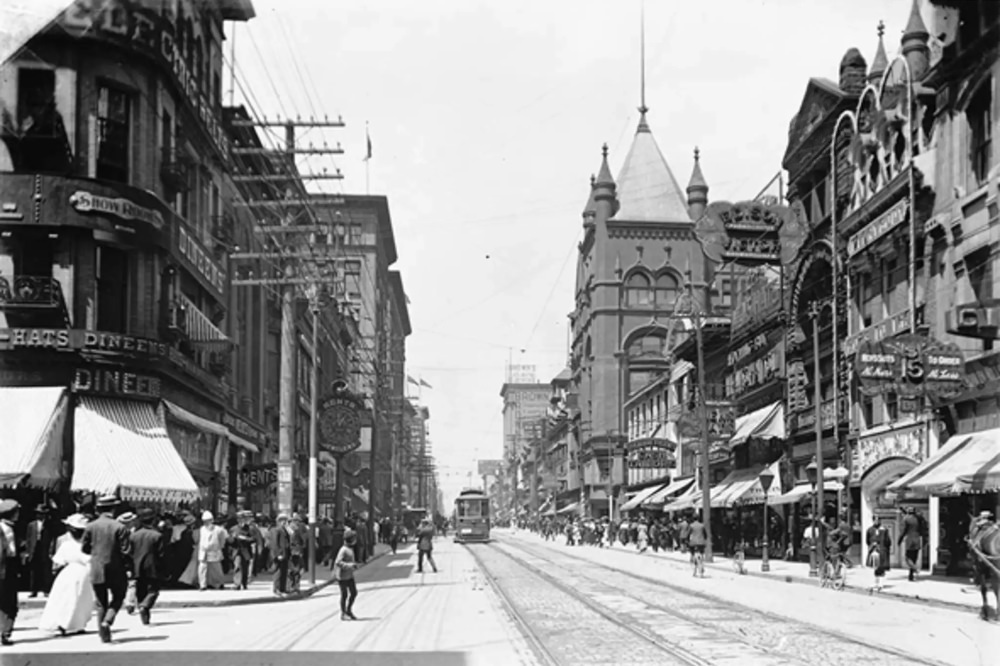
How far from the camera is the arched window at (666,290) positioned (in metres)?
117

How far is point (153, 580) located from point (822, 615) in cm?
1190

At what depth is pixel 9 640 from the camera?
17000 millimetres

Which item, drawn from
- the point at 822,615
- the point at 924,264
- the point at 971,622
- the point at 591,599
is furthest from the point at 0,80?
the point at 924,264

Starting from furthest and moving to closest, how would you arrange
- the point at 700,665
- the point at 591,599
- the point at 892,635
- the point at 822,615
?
the point at 591,599 → the point at 822,615 → the point at 892,635 → the point at 700,665

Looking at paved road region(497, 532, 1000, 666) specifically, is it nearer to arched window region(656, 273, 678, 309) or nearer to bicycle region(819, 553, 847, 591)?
bicycle region(819, 553, 847, 591)

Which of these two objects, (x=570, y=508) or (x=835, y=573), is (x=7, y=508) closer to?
(x=835, y=573)

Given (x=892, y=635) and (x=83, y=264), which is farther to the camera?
(x=83, y=264)

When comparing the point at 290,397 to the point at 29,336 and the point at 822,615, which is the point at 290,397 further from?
the point at 822,615

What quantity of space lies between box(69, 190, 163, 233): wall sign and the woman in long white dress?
11667 mm

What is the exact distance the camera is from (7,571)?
16.3 metres

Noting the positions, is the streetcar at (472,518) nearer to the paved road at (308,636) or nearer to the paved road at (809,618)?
the paved road at (809,618)

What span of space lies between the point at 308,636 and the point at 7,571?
4751 mm

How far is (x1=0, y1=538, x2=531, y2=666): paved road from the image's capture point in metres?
15.9

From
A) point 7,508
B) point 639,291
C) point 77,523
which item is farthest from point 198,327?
point 639,291
